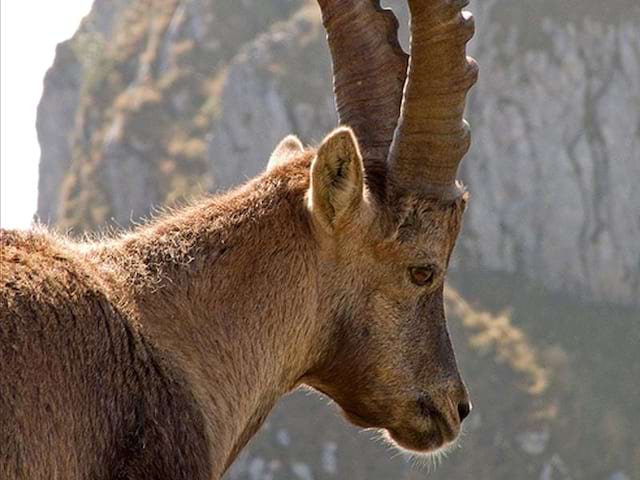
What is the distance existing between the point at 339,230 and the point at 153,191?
537 feet

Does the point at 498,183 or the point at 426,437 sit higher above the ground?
the point at 426,437

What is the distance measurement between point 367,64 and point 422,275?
1870mm

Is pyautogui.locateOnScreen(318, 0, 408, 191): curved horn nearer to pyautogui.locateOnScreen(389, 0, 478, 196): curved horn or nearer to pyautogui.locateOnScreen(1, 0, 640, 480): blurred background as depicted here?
pyautogui.locateOnScreen(389, 0, 478, 196): curved horn

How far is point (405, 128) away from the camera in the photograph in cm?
1109

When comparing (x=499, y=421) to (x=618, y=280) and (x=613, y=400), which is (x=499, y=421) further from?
(x=618, y=280)

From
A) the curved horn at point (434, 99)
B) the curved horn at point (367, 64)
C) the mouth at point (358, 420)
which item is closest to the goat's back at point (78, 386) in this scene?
the mouth at point (358, 420)

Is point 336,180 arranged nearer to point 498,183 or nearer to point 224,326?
point 224,326

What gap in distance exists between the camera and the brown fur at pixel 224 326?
9164 millimetres

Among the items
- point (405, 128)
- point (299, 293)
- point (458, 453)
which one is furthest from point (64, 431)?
point (458, 453)

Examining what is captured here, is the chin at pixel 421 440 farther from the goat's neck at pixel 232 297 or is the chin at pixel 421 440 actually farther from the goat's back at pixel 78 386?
the goat's back at pixel 78 386

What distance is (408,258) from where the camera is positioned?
433 inches

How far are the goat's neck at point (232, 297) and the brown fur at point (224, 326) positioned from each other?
0.01 metres

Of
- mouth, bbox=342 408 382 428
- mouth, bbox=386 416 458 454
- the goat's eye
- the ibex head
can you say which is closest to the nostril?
the ibex head

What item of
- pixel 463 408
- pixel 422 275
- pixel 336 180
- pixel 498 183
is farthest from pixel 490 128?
pixel 336 180
